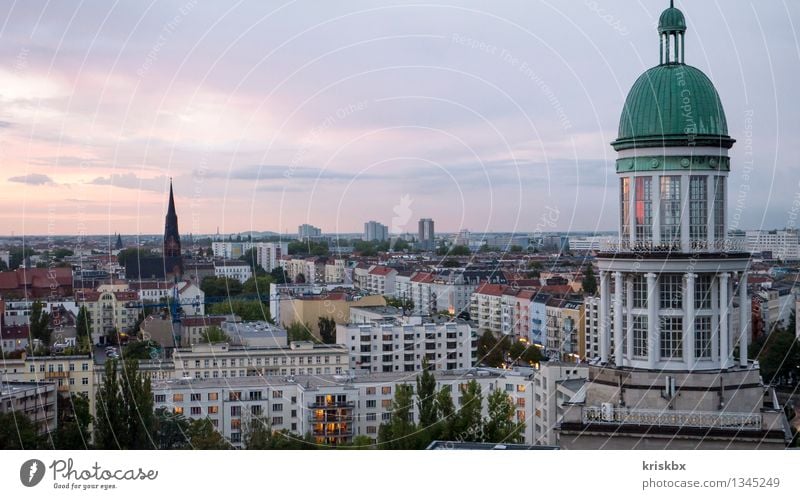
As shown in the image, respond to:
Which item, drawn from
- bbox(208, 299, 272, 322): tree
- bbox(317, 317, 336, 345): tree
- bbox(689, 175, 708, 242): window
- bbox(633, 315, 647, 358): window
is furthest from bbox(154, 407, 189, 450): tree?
bbox(208, 299, 272, 322): tree

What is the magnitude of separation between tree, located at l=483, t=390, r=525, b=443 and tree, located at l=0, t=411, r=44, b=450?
219 inches

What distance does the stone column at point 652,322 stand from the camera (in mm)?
7809

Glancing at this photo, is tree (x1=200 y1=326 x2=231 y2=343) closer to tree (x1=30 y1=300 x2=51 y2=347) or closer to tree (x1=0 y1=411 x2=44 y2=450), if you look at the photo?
tree (x1=30 y1=300 x2=51 y2=347)

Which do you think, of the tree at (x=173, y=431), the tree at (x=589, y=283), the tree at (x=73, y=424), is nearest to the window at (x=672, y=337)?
the tree at (x=73, y=424)

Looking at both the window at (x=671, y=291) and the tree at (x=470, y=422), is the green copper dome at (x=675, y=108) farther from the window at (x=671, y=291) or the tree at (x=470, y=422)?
the tree at (x=470, y=422)

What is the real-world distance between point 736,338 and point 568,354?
20.8 m

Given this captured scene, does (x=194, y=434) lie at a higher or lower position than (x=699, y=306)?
lower

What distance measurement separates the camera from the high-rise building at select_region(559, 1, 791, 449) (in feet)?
25.5

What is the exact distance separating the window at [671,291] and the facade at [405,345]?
16.4m

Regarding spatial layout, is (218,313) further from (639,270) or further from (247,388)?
(639,270)

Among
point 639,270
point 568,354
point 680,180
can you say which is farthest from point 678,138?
point 568,354

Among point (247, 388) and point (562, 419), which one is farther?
point (247, 388)
